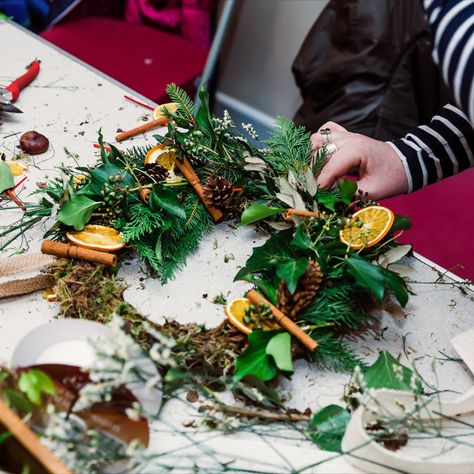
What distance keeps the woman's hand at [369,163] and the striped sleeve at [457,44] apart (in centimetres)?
32

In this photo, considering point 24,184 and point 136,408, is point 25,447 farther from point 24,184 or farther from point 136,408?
point 24,184

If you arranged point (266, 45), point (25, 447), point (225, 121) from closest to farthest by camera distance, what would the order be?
point (25, 447) < point (225, 121) < point (266, 45)

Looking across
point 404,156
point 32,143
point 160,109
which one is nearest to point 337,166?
point 404,156

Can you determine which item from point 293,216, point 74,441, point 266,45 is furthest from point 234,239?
point 266,45

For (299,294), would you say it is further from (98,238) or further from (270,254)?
(98,238)

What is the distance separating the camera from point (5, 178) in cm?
99

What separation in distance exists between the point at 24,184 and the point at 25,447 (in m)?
0.56

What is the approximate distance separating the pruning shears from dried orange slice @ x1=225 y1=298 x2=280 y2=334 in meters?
0.63

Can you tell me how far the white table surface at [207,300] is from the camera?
0.77 metres

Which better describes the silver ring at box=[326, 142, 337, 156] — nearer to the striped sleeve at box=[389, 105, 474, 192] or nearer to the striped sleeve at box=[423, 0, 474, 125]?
the striped sleeve at box=[389, 105, 474, 192]

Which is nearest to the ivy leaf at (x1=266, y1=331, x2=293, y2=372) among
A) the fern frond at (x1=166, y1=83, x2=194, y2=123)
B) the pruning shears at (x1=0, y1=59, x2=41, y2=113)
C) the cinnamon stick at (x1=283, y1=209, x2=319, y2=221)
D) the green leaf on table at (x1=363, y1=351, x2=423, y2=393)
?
the green leaf on table at (x1=363, y1=351, x2=423, y2=393)

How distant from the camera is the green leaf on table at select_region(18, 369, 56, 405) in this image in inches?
23.5

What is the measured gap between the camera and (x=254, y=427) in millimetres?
714

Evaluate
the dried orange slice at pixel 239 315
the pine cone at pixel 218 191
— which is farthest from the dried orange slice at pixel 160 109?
the dried orange slice at pixel 239 315
